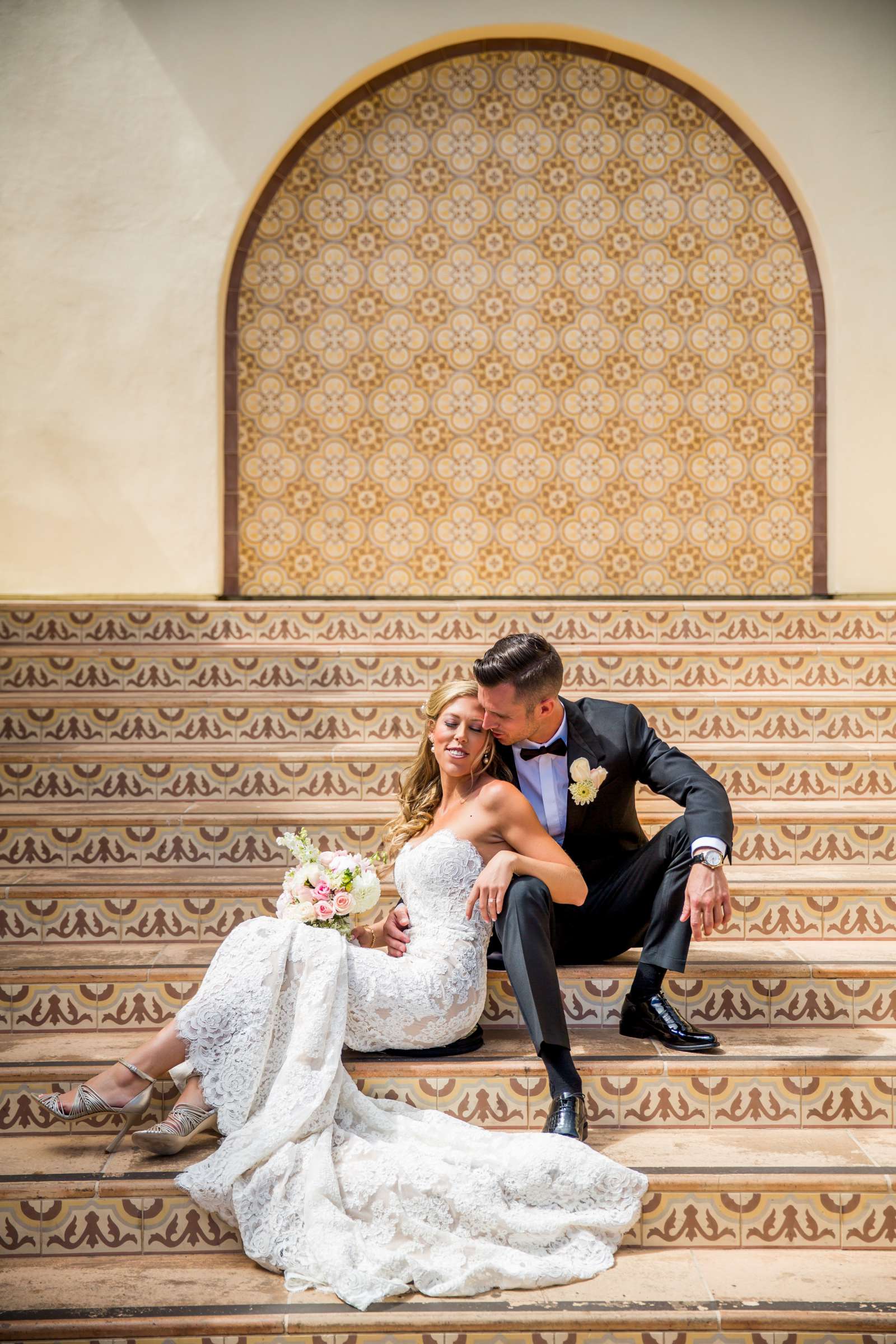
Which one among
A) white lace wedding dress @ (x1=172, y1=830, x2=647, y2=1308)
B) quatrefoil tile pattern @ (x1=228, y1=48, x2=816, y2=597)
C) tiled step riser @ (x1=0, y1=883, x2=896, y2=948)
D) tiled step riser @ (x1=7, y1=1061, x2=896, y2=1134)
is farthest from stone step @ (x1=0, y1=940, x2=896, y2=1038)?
quatrefoil tile pattern @ (x1=228, y1=48, x2=816, y2=597)

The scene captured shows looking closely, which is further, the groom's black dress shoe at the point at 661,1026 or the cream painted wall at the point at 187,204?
Answer: the cream painted wall at the point at 187,204

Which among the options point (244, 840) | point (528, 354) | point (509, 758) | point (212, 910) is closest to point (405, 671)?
point (244, 840)

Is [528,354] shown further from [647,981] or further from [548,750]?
[647,981]

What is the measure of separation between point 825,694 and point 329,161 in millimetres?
4412

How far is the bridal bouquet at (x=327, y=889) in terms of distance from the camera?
3076mm

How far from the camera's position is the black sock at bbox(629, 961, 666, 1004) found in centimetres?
327

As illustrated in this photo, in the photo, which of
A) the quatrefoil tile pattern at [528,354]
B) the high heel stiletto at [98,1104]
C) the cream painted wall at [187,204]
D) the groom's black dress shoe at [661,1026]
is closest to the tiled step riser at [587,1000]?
the groom's black dress shoe at [661,1026]

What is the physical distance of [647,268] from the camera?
272 inches

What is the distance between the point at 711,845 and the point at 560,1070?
0.76 metres

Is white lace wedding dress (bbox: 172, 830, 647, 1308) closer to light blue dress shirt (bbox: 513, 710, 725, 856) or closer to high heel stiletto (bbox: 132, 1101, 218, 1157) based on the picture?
high heel stiletto (bbox: 132, 1101, 218, 1157)

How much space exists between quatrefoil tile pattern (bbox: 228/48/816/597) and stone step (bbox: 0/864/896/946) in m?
3.17

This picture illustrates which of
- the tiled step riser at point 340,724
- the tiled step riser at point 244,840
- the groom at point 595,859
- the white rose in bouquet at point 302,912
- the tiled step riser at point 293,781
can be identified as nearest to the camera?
the groom at point 595,859

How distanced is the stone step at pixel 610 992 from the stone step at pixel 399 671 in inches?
→ 73.4

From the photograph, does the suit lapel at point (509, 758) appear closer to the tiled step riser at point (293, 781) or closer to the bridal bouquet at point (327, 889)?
the bridal bouquet at point (327, 889)
